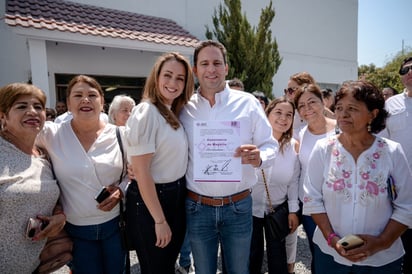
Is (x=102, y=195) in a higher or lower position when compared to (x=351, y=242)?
higher

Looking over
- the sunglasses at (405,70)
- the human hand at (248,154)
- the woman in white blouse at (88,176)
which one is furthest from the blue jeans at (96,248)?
the sunglasses at (405,70)

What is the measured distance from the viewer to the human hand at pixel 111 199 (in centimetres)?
194

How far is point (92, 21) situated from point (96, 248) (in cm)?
683

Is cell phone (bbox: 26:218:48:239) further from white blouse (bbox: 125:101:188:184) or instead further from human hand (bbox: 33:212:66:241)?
white blouse (bbox: 125:101:188:184)

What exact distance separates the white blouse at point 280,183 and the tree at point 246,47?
22.3ft

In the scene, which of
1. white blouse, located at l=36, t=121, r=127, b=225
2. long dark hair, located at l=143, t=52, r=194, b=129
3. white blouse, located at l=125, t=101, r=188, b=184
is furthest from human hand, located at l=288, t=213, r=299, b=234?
white blouse, located at l=36, t=121, r=127, b=225

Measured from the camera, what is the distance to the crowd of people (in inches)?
68.7

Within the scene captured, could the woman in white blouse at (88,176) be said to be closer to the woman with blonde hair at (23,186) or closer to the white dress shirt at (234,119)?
the woman with blonde hair at (23,186)

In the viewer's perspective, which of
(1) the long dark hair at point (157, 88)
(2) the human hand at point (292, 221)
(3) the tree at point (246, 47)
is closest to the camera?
(1) the long dark hair at point (157, 88)

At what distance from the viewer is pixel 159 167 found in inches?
73.3

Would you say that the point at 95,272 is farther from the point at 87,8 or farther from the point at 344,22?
the point at 344,22

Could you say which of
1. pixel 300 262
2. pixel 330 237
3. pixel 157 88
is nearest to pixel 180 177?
pixel 157 88

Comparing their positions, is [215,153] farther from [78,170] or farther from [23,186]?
[23,186]

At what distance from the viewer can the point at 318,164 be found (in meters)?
1.97
